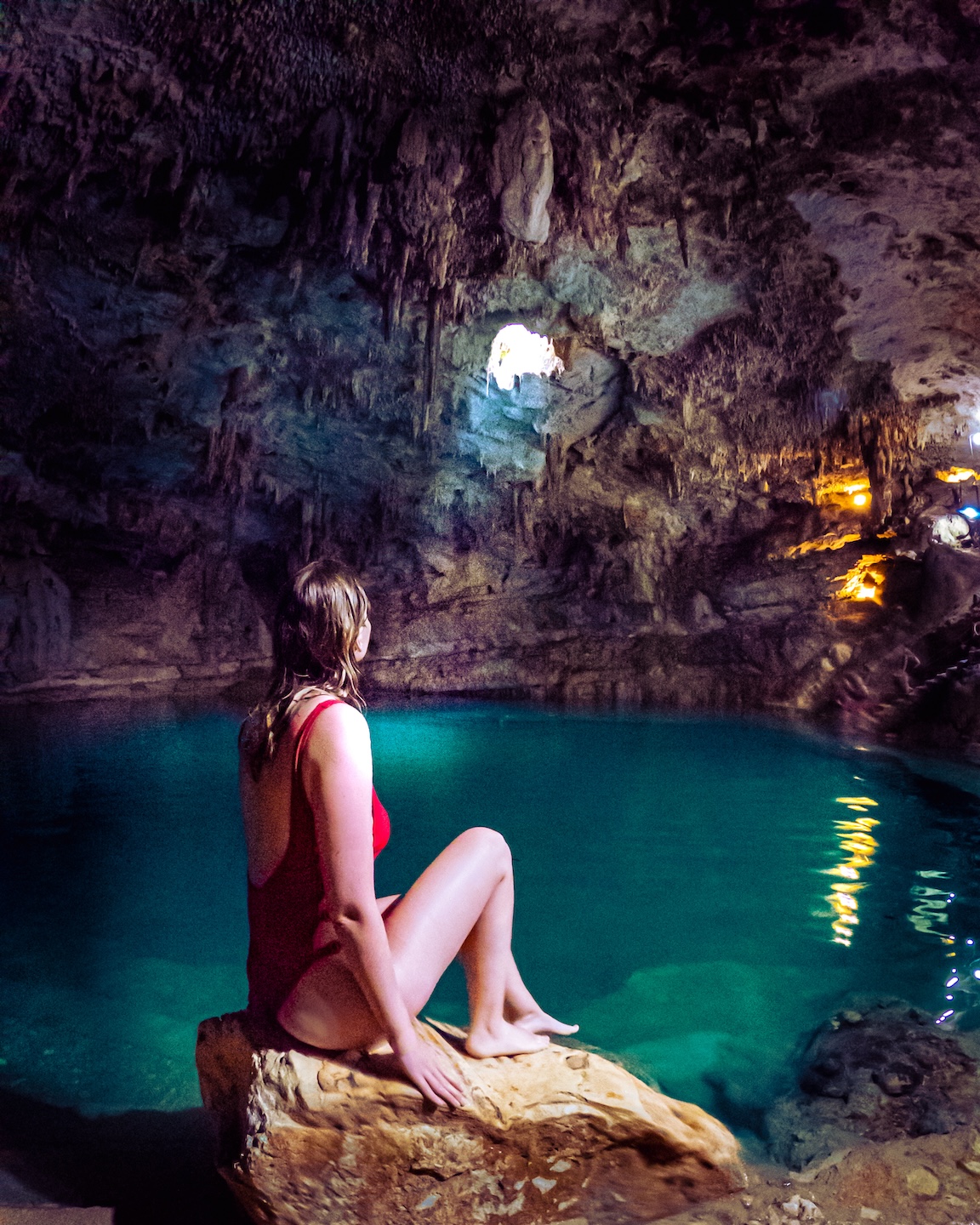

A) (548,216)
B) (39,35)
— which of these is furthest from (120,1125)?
(548,216)

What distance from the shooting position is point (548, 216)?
698cm

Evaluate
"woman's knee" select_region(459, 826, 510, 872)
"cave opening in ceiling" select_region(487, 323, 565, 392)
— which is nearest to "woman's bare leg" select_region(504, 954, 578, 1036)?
"woman's knee" select_region(459, 826, 510, 872)

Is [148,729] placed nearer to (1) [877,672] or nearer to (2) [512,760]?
(2) [512,760]

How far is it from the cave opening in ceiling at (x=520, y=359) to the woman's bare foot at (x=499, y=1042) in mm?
9359

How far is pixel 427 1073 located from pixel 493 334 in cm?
888

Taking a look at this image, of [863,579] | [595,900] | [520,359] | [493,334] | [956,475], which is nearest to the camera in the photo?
[595,900]

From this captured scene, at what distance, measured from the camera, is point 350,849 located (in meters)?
1.61

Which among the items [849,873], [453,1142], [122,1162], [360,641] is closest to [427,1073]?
[453,1142]

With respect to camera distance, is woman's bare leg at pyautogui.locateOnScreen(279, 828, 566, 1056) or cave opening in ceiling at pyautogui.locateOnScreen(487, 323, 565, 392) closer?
woman's bare leg at pyautogui.locateOnScreen(279, 828, 566, 1056)

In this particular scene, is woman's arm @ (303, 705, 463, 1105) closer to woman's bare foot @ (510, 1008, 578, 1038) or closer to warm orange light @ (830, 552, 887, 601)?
woman's bare foot @ (510, 1008, 578, 1038)

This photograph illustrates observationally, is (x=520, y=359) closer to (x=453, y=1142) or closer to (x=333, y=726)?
(x=333, y=726)

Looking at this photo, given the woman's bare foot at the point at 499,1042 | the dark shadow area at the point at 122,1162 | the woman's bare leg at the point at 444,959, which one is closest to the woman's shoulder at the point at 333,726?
the woman's bare leg at the point at 444,959

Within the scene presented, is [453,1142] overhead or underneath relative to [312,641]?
underneath

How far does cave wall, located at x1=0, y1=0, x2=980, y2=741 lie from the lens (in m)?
5.45
